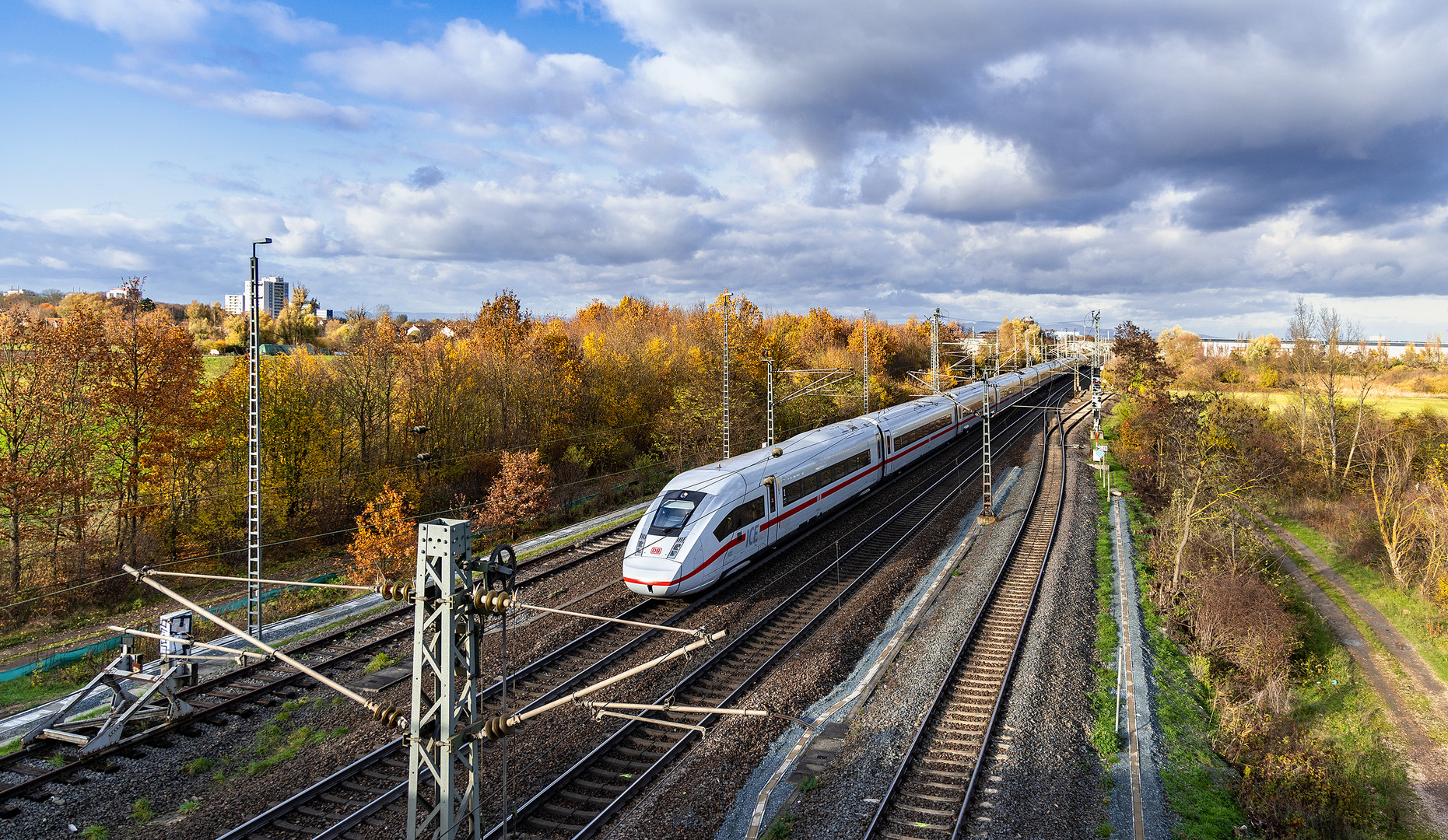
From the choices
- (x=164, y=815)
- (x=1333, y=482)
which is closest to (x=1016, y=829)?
(x=164, y=815)

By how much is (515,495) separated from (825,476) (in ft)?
43.4

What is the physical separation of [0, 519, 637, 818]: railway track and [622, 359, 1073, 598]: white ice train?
14.9 feet

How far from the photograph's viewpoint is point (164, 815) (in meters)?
10.5

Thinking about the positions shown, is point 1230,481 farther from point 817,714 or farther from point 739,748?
point 739,748

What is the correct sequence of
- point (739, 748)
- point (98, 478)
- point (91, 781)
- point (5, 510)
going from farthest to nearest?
point (98, 478) → point (5, 510) → point (739, 748) → point (91, 781)

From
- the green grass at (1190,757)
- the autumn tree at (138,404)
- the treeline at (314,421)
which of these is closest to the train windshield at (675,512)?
the treeline at (314,421)

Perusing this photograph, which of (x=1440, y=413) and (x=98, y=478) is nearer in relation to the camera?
(x=98, y=478)

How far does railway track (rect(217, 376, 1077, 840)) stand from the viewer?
10.2 meters

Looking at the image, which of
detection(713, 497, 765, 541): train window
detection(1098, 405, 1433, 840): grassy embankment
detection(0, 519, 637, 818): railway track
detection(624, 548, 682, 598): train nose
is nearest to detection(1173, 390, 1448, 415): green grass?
detection(1098, 405, 1433, 840): grassy embankment

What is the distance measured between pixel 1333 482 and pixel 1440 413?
11253 mm

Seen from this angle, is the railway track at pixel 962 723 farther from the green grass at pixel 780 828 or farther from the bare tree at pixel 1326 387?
the bare tree at pixel 1326 387

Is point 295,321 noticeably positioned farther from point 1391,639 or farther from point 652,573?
point 1391,639

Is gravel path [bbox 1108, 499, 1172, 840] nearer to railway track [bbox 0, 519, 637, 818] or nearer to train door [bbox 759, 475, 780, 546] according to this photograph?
train door [bbox 759, 475, 780, 546]

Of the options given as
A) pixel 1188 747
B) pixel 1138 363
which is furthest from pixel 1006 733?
pixel 1138 363
